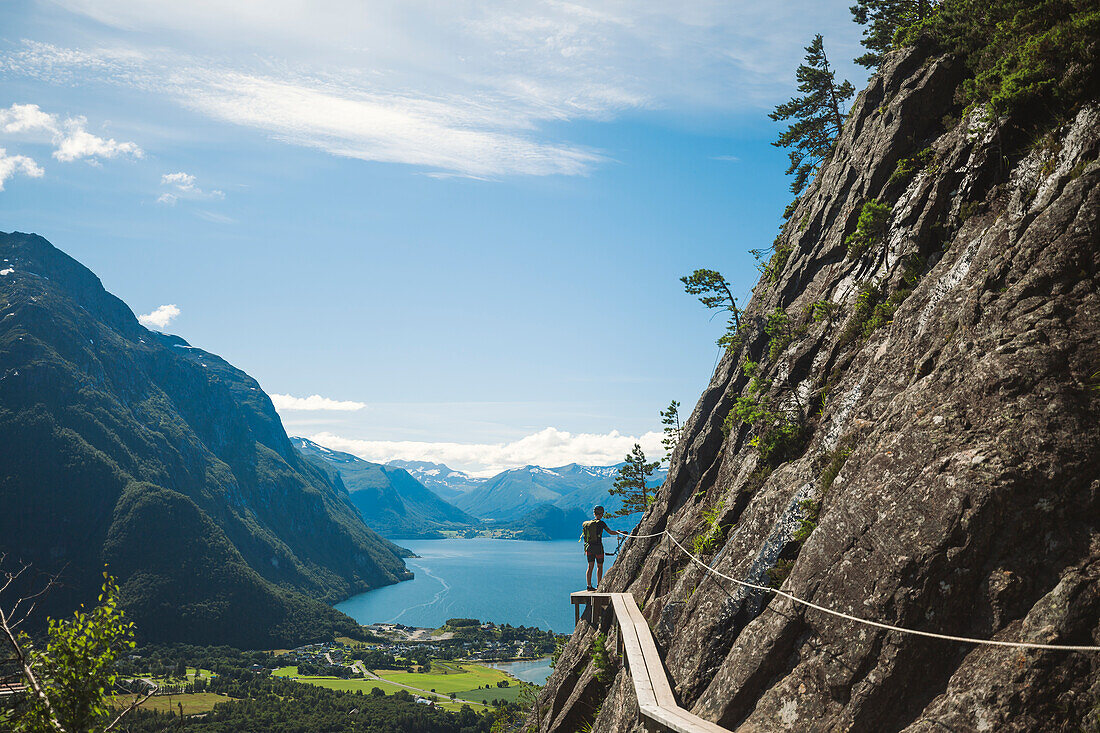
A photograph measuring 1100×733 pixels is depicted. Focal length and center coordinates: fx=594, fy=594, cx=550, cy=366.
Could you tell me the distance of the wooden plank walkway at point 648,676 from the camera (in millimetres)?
8323

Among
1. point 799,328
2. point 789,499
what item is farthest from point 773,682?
point 799,328

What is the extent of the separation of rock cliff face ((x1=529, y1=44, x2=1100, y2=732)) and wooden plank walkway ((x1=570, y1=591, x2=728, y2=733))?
49cm

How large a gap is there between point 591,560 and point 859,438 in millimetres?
12473

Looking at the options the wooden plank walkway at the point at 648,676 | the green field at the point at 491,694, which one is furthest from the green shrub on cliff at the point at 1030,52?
the green field at the point at 491,694

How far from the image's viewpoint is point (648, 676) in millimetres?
11102

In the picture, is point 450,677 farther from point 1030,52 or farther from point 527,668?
point 1030,52

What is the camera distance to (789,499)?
11617mm

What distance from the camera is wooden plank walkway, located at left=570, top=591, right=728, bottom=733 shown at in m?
8.32

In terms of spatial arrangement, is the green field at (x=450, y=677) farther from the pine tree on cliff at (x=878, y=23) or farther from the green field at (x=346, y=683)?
the pine tree on cliff at (x=878, y=23)

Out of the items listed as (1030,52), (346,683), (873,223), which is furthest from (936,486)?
(346,683)

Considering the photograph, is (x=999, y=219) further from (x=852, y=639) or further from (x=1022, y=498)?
(x=852, y=639)

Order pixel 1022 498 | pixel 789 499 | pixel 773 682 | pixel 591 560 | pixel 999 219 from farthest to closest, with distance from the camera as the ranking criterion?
pixel 591 560
pixel 789 499
pixel 999 219
pixel 773 682
pixel 1022 498

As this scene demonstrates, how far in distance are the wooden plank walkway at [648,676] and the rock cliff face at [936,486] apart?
49 centimetres

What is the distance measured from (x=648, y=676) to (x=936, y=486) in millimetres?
6173
